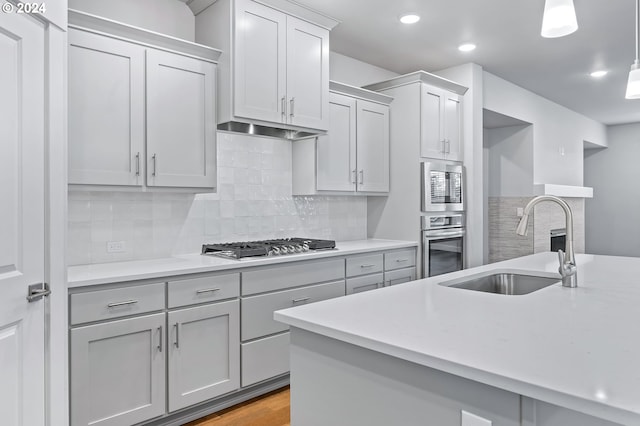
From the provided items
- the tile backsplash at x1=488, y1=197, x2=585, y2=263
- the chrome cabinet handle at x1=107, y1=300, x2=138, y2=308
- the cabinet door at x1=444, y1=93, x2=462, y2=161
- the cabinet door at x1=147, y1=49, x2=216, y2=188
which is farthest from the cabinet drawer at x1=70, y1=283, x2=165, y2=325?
the tile backsplash at x1=488, y1=197, x2=585, y2=263

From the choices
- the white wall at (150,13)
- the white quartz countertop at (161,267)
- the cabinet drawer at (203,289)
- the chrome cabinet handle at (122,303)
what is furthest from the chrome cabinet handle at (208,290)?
the white wall at (150,13)

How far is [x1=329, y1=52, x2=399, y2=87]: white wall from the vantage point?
13.8 ft

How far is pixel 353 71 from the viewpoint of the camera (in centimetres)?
440

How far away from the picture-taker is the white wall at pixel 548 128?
5254 millimetres

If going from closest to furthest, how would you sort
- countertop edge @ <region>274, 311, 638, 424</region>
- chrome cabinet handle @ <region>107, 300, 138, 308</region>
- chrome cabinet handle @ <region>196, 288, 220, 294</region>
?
countertop edge @ <region>274, 311, 638, 424</region> → chrome cabinet handle @ <region>107, 300, 138, 308</region> → chrome cabinet handle @ <region>196, 288, 220, 294</region>

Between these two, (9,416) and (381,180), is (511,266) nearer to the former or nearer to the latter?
(381,180)

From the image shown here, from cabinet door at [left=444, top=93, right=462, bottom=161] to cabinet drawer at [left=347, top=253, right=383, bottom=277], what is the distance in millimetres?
1428

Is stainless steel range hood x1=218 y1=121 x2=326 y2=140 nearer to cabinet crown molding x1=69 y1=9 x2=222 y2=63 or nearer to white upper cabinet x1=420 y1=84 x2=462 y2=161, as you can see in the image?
cabinet crown molding x1=69 y1=9 x2=222 y2=63

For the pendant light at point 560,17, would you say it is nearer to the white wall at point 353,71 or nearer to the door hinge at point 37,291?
the door hinge at point 37,291

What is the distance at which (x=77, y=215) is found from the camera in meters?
2.64

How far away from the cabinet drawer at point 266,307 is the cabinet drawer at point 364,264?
0.40 metres

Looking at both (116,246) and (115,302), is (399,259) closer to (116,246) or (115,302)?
(116,246)

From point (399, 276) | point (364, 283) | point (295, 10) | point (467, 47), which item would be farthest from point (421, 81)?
point (364, 283)

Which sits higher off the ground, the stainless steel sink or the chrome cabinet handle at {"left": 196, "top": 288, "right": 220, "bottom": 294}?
the stainless steel sink
